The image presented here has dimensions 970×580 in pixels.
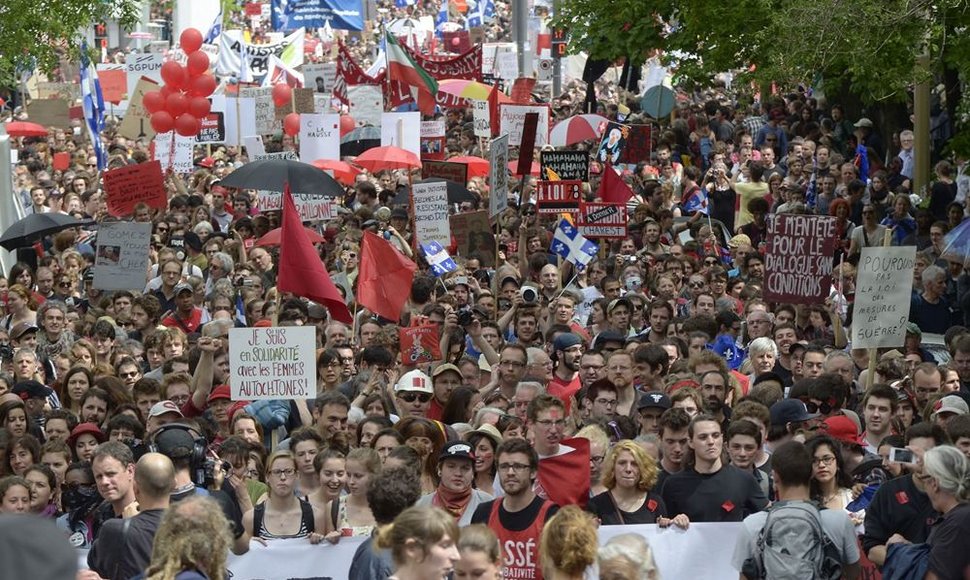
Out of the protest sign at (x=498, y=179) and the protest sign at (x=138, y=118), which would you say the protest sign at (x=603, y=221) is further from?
the protest sign at (x=138, y=118)

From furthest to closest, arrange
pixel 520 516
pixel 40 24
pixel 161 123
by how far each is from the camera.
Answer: pixel 161 123 < pixel 40 24 < pixel 520 516

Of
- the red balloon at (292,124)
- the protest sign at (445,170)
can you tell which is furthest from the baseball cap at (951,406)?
the red balloon at (292,124)

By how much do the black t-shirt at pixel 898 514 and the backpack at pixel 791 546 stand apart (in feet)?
2.32

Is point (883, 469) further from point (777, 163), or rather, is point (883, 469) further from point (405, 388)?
point (777, 163)

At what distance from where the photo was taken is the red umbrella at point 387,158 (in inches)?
958

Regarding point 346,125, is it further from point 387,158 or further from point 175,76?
point 387,158

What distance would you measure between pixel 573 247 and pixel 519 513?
9.15 metres

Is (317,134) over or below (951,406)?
over

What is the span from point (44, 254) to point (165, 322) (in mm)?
4184

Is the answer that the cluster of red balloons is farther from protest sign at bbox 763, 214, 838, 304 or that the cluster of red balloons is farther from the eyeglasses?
the eyeglasses

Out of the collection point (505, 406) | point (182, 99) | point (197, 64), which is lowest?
point (505, 406)

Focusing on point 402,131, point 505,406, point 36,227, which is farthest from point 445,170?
point 505,406

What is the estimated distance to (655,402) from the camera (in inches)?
377

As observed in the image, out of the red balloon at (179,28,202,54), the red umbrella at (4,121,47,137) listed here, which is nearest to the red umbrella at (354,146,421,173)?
the red balloon at (179,28,202,54)
